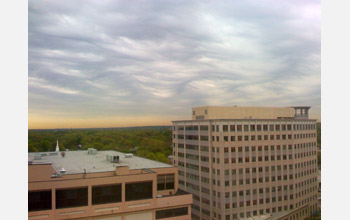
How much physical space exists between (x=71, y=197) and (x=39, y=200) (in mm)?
1248

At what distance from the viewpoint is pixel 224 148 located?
22422 millimetres

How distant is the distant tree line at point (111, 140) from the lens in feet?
68.0

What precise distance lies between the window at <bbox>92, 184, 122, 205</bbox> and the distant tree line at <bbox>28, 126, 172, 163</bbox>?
606 cm

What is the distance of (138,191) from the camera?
13.8 m

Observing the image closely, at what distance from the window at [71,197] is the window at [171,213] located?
3.56 m

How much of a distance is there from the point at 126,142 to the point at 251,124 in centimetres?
1835

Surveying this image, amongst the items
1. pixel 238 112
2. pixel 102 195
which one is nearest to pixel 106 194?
pixel 102 195

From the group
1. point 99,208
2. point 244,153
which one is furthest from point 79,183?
point 244,153

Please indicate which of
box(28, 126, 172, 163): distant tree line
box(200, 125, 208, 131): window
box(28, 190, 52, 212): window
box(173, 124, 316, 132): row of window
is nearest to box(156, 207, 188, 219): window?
box(28, 190, 52, 212): window

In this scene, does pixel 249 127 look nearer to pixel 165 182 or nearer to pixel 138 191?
pixel 165 182

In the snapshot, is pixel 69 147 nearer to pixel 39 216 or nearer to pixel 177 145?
pixel 177 145

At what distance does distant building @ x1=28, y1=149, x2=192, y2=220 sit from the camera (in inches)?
475

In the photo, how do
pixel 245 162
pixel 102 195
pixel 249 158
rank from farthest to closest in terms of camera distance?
pixel 249 158
pixel 245 162
pixel 102 195

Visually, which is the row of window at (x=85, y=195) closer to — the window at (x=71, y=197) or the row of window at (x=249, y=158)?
the window at (x=71, y=197)
